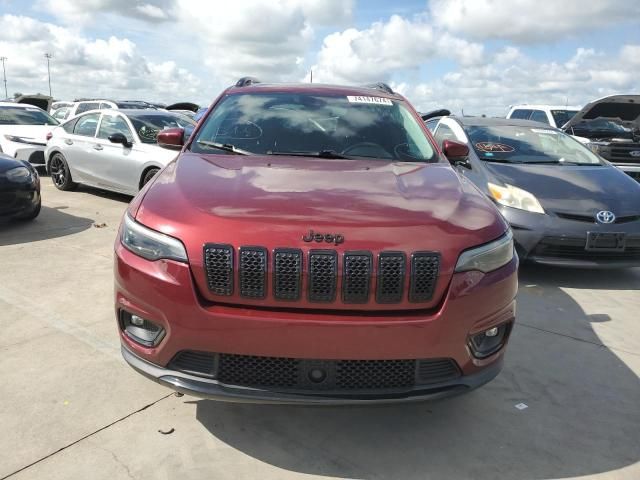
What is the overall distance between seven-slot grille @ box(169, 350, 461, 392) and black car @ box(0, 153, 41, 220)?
531cm

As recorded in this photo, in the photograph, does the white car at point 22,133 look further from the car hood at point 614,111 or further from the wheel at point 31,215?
the car hood at point 614,111

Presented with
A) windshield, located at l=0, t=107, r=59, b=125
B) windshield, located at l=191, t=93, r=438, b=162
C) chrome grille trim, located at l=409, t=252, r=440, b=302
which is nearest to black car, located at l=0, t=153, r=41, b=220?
windshield, located at l=191, t=93, r=438, b=162

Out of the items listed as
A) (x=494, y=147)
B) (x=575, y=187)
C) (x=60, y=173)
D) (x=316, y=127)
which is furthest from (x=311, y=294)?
(x=60, y=173)

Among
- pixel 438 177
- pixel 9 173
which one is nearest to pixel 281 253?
pixel 438 177

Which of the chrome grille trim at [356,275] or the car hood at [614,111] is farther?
the car hood at [614,111]

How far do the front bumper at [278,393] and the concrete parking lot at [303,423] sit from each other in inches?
6.1

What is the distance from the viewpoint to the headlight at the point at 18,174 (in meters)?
6.51

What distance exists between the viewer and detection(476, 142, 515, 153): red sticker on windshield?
620 centimetres

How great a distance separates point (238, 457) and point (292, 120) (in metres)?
2.22

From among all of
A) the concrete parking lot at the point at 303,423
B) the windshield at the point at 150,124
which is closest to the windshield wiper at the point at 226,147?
the concrete parking lot at the point at 303,423

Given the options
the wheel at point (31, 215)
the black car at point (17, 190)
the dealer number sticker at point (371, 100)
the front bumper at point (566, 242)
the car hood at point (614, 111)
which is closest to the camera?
the dealer number sticker at point (371, 100)

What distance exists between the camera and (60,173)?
9695mm

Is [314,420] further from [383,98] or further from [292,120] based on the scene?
[383,98]

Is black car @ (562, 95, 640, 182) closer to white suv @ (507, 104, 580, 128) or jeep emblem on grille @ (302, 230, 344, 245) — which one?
white suv @ (507, 104, 580, 128)
